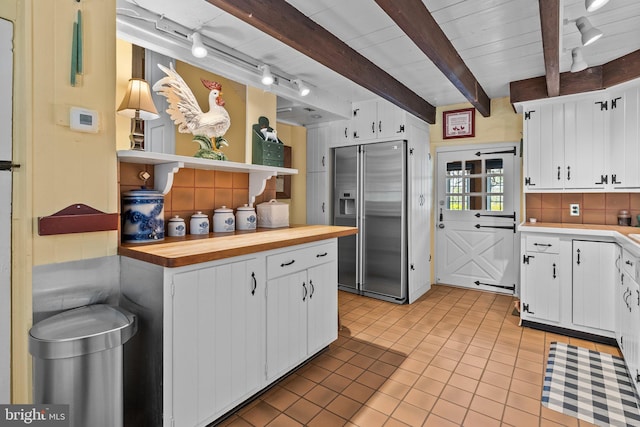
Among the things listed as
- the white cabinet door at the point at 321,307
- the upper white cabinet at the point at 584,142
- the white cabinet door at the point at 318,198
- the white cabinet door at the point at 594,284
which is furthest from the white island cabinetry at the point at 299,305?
the upper white cabinet at the point at 584,142

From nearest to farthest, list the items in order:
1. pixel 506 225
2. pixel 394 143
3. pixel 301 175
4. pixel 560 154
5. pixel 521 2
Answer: pixel 521 2 < pixel 560 154 < pixel 394 143 < pixel 506 225 < pixel 301 175

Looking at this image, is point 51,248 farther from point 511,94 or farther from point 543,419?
point 511,94

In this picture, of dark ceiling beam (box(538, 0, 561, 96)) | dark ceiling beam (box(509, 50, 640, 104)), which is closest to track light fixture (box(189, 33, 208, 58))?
dark ceiling beam (box(538, 0, 561, 96))

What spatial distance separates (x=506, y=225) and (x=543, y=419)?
272 cm

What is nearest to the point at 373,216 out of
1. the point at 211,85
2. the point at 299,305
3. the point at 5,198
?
the point at 299,305

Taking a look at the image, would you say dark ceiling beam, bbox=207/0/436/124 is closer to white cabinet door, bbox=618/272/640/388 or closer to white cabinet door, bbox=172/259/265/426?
white cabinet door, bbox=172/259/265/426

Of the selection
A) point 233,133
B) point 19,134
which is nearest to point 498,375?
point 233,133

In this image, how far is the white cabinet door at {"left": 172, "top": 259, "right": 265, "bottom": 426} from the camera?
1.54 m

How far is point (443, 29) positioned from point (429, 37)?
30 centimetres

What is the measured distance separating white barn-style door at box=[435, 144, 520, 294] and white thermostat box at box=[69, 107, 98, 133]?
13.2ft

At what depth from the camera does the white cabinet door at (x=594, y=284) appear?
2.73 m

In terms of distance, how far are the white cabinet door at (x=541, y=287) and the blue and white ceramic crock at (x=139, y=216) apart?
3.21 m

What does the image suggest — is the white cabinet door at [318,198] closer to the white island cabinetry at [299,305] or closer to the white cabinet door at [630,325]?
the white island cabinetry at [299,305]

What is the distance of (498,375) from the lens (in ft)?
7.52
